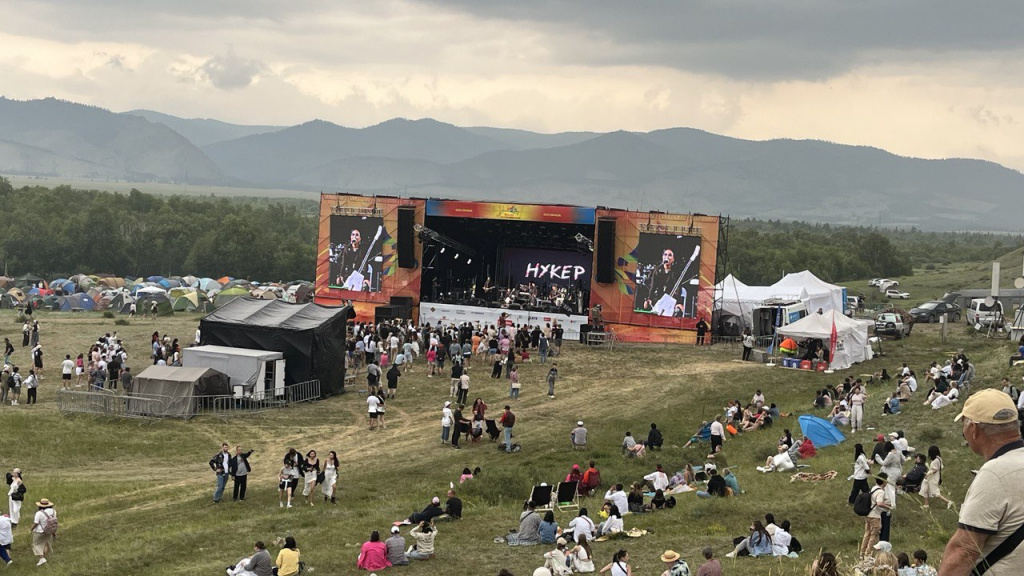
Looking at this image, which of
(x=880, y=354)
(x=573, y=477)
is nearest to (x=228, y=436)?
(x=573, y=477)

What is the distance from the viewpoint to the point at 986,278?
73.1 meters

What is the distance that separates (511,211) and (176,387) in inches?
714

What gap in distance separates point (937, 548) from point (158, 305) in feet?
148

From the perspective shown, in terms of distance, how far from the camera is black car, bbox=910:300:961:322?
4844 cm

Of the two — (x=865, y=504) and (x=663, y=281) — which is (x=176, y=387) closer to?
(x=865, y=504)

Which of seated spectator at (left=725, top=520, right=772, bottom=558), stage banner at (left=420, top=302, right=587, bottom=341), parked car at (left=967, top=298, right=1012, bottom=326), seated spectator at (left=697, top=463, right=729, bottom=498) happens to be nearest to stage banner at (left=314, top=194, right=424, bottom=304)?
stage banner at (left=420, top=302, right=587, bottom=341)

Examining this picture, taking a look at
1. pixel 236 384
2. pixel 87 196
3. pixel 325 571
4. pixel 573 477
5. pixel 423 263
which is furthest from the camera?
pixel 87 196

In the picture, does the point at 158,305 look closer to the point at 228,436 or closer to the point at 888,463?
the point at 228,436

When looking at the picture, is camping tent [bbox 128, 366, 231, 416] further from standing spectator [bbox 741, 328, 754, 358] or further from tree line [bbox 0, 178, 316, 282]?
tree line [bbox 0, 178, 316, 282]

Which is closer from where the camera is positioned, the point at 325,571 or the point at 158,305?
the point at 325,571

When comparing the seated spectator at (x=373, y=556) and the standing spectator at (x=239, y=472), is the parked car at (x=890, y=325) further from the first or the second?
the seated spectator at (x=373, y=556)

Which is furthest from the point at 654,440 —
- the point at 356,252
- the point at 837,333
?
the point at 356,252

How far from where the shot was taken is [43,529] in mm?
14703

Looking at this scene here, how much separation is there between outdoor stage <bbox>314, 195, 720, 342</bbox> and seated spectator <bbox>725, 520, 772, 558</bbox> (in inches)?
952
